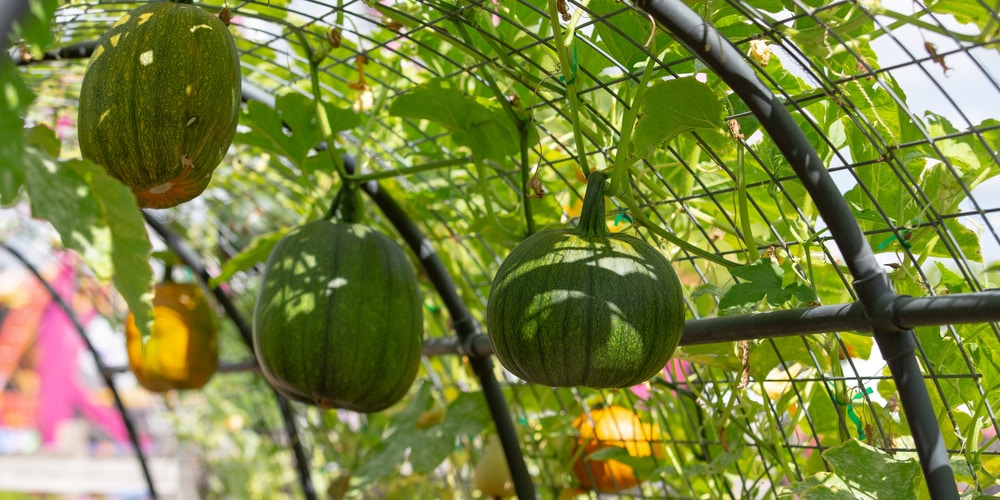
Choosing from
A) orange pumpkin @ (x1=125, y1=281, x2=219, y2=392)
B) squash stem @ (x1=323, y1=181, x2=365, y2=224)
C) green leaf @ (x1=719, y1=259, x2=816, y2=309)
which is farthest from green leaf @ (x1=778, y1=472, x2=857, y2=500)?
orange pumpkin @ (x1=125, y1=281, x2=219, y2=392)

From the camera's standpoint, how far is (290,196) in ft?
5.51

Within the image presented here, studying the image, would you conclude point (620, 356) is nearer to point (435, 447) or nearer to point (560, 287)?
point (560, 287)

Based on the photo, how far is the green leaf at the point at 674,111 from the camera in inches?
24.2

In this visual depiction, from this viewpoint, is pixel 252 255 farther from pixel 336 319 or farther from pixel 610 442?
pixel 610 442

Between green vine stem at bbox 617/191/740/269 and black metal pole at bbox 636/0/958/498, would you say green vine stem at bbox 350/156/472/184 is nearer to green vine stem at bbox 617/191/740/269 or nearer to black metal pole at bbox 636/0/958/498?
green vine stem at bbox 617/191/740/269

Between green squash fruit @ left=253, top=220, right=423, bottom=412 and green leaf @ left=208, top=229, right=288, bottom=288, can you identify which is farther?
green leaf @ left=208, top=229, right=288, bottom=288

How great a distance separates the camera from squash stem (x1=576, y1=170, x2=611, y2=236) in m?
0.67

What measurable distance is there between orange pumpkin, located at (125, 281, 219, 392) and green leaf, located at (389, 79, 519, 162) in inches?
31.0

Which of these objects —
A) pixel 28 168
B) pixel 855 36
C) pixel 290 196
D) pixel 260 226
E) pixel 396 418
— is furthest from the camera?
pixel 260 226

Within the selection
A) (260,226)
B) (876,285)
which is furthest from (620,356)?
(260,226)

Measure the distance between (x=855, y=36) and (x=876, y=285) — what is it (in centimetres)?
23

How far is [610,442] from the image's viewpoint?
111cm

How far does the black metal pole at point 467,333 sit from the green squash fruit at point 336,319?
0.55 feet

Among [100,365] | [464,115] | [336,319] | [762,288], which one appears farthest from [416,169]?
[100,365]
